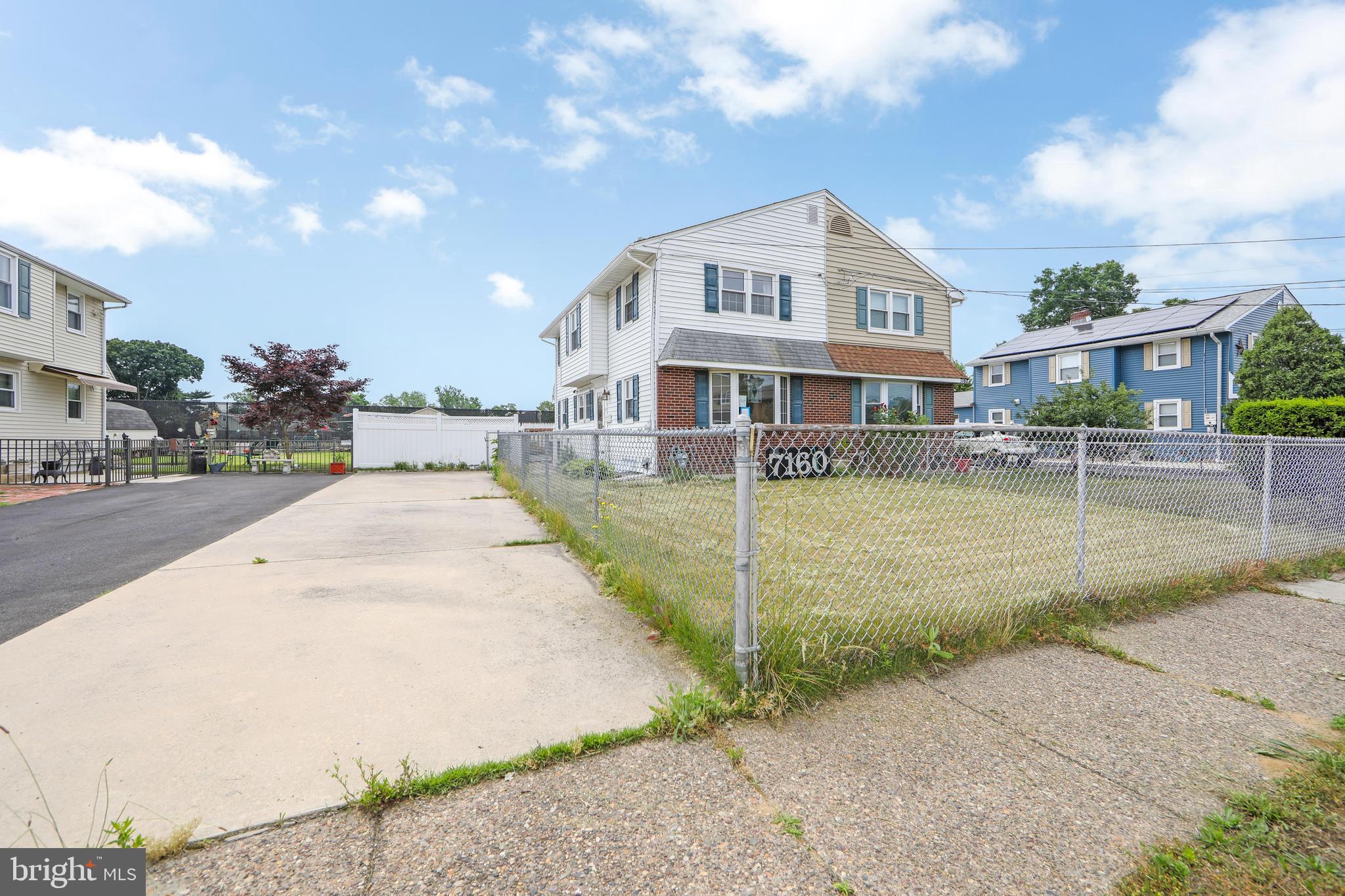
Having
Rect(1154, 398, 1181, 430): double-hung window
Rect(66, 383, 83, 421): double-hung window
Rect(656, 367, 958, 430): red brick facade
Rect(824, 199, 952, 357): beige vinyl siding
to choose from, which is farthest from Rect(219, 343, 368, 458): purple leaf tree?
Rect(1154, 398, 1181, 430): double-hung window

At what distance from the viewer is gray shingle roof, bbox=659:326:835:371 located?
1247 centimetres

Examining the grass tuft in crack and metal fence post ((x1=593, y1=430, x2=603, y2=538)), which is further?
metal fence post ((x1=593, y1=430, x2=603, y2=538))

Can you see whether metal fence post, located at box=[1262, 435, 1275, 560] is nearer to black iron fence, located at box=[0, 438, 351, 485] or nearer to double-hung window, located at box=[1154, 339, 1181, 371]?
black iron fence, located at box=[0, 438, 351, 485]

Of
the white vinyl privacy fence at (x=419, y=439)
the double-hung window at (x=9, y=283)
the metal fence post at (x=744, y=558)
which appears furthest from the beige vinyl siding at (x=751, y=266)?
the double-hung window at (x=9, y=283)

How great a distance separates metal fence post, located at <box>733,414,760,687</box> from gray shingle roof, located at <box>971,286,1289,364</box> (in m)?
25.4

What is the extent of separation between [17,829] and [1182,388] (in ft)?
93.0

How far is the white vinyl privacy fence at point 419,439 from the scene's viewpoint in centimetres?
1803

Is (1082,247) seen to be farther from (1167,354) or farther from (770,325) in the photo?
(770,325)

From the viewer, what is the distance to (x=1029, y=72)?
12.4 metres

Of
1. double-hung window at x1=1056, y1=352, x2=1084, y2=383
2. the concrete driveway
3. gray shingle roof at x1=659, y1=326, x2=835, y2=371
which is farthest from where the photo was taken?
double-hung window at x1=1056, y1=352, x2=1084, y2=383

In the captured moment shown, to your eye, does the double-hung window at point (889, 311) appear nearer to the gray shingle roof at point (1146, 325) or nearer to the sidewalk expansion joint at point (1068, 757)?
the gray shingle roof at point (1146, 325)

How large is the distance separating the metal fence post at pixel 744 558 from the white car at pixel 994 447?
4.64ft

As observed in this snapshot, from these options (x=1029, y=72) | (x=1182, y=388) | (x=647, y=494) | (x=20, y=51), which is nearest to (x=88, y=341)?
(x=20, y=51)

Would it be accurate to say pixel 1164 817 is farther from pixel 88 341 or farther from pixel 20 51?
pixel 88 341
